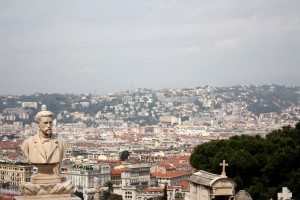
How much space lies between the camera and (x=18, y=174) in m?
77.5

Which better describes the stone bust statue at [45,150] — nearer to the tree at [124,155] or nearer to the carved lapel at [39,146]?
the carved lapel at [39,146]

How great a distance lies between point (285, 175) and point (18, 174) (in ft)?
205

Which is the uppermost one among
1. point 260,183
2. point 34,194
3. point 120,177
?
point 34,194

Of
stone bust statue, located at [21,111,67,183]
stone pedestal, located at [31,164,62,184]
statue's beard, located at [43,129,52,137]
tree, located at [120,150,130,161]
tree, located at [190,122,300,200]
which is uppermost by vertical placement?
statue's beard, located at [43,129,52,137]

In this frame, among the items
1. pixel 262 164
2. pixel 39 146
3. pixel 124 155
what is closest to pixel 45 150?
pixel 39 146

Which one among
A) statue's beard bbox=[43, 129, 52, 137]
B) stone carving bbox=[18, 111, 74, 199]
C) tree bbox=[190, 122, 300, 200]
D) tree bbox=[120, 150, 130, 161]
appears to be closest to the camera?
stone carving bbox=[18, 111, 74, 199]

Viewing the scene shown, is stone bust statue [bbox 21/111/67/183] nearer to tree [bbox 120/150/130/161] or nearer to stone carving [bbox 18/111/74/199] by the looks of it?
stone carving [bbox 18/111/74/199]

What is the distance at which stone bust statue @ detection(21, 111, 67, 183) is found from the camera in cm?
512

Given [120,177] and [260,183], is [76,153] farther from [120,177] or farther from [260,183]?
[260,183]

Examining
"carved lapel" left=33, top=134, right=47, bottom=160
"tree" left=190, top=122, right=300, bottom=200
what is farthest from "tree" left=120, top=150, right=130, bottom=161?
"carved lapel" left=33, top=134, right=47, bottom=160

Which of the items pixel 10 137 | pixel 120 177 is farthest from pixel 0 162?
pixel 10 137

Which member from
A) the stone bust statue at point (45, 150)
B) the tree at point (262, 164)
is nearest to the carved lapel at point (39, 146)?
the stone bust statue at point (45, 150)

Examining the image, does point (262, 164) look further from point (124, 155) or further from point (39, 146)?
point (124, 155)

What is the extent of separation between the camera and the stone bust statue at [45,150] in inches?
202
